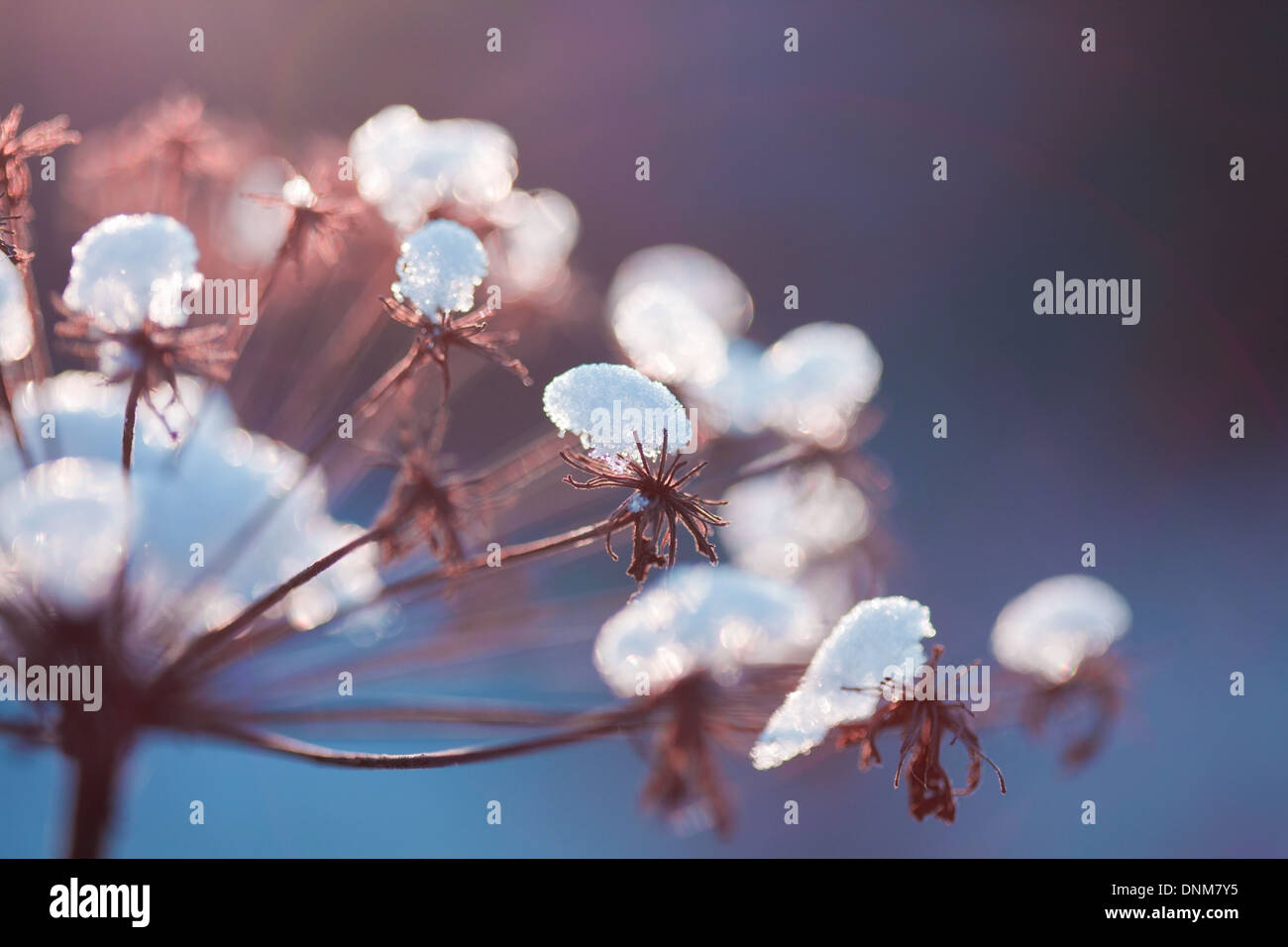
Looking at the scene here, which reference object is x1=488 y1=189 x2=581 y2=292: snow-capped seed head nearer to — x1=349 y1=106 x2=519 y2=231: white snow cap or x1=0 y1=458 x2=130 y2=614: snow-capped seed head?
x1=349 y1=106 x2=519 y2=231: white snow cap

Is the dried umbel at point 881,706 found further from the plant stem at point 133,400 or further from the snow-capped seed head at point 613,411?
the plant stem at point 133,400

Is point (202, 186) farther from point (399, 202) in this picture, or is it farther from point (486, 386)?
point (486, 386)

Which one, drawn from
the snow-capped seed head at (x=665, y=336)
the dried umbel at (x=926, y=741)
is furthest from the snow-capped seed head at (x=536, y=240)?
the dried umbel at (x=926, y=741)

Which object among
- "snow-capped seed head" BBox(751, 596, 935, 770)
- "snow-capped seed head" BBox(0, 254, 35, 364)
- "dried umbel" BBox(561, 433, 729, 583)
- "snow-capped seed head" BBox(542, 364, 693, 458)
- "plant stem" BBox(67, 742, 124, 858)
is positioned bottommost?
"plant stem" BBox(67, 742, 124, 858)

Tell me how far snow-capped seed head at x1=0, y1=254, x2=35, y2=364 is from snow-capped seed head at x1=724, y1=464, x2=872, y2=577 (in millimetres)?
961

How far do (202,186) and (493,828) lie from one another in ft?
6.26

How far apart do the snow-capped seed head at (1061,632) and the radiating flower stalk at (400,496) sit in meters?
0.01

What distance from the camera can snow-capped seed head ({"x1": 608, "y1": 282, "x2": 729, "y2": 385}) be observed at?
1.39 m

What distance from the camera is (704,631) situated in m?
1.10

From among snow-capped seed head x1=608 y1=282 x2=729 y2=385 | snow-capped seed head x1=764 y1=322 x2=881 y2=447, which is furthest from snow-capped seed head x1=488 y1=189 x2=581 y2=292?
snow-capped seed head x1=764 y1=322 x2=881 y2=447

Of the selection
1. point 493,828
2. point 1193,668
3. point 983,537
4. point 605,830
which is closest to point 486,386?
point 493,828

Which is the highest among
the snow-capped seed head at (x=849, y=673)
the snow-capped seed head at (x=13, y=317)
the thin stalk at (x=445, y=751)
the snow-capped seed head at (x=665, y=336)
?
the snow-capped seed head at (x=665, y=336)

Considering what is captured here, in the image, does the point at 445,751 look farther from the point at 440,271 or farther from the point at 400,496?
the point at 440,271

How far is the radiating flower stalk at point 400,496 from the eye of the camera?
957mm
